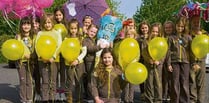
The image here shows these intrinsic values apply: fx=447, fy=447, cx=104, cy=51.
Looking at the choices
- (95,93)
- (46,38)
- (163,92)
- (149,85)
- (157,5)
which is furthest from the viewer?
(157,5)

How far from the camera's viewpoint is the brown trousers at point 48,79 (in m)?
7.23

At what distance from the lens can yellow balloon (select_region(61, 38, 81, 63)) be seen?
6.71m

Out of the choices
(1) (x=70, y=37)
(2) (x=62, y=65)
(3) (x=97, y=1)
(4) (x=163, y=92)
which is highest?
(3) (x=97, y=1)

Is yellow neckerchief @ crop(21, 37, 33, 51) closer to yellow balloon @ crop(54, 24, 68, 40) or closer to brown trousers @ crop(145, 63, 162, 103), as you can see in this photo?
yellow balloon @ crop(54, 24, 68, 40)

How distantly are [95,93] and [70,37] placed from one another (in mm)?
1796

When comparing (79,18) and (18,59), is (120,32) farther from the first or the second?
(18,59)

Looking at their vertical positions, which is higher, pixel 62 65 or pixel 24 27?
pixel 24 27

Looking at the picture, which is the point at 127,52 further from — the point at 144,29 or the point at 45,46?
the point at 45,46

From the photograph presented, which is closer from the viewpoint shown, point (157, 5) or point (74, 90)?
point (74, 90)

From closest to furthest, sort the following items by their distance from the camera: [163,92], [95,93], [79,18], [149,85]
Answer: [95,93]
[149,85]
[163,92]
[79,18]

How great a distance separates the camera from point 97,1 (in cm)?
855

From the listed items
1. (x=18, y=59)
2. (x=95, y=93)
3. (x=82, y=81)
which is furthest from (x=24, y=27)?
(x=95, y=93)

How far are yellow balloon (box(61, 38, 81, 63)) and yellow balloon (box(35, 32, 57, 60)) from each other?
0.16m

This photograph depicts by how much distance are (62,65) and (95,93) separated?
1852 millimetres
